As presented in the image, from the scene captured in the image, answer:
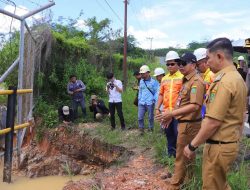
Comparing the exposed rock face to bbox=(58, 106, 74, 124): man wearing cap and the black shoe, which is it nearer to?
bbox=(58, 106, 74, 124): man wearing cap

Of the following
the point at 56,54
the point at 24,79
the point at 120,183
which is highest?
the point at 56,54

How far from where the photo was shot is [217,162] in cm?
311

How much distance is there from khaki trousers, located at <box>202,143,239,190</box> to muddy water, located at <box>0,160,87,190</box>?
4569 mm

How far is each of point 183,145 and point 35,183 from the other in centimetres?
433

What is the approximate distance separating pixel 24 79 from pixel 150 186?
3991 millimetres

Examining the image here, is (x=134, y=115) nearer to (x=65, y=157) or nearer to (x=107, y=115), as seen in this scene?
(x=107, y=115)

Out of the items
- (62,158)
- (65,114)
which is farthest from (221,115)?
(65,114)

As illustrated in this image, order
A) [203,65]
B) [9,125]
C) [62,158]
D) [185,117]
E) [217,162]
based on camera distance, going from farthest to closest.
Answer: [62,158]
[9,125]
[203,65]
[185,117]
[217,162]

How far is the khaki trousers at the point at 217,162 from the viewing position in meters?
3.10

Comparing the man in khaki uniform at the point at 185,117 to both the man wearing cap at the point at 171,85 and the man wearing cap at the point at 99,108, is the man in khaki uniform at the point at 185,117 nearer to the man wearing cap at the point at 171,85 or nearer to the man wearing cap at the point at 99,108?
the man wearing cap at the point at 171,85

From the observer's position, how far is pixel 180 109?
4348mm

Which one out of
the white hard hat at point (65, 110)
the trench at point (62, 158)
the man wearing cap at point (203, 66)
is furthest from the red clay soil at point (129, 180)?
the white hard hat at point (65, 110)

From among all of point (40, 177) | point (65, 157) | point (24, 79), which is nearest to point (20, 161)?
point (40, 177)

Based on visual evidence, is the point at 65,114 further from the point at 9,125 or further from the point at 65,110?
the point at 9,125
